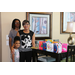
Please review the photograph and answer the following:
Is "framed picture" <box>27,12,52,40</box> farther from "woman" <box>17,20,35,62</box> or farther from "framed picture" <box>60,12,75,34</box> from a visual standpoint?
"woman" <box>17,20,35,62</box>

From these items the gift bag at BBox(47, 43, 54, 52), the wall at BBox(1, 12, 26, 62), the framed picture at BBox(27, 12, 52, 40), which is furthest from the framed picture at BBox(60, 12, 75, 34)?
the gift bag at BBox(47, 43, 54, 52)

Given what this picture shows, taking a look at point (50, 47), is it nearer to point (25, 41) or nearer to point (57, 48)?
point (57, 48)

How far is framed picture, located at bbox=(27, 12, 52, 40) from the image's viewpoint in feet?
12.3

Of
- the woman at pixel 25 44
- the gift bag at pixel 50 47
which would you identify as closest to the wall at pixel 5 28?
the woman at pixel 25 44

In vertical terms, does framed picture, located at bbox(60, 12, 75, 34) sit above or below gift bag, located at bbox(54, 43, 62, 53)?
above

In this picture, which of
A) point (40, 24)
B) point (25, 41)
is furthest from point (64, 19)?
point (25, 41)

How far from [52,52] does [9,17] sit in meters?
1.96

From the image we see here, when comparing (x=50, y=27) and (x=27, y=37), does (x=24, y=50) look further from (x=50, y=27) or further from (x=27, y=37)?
(x=50, y=27)

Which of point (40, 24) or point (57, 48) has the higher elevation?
point (40, 24)

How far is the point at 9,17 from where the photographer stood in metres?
3.54

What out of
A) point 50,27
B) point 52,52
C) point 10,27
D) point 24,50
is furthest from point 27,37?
point 50,27

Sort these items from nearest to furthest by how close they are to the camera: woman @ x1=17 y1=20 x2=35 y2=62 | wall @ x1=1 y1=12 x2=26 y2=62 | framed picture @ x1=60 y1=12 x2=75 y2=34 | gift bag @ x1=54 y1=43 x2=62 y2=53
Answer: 1. gift bag @ x1=54 y1=43 x2=62 y2=53
2. woman @ x1=17 y1=20 x2=35 y2=62
3. wall @ x1=1 y1=12 x2=26 y2=62
4. framed picture @ x1=60 y1=12 x2=75 y2=34

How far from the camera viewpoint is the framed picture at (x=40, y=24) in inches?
148

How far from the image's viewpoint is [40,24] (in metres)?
3.86
